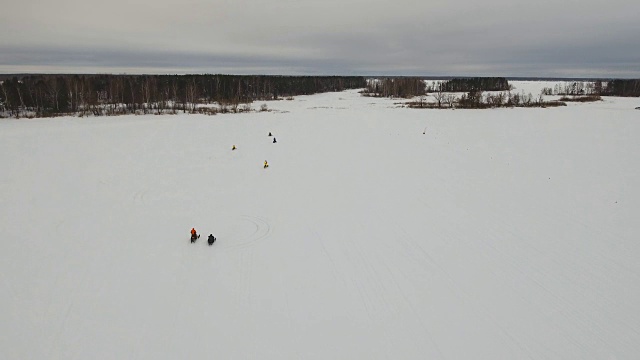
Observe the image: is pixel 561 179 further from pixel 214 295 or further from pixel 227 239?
pixel 214 295

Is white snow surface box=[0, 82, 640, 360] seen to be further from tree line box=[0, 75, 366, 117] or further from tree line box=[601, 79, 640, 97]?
tree line box=[601, 79, 640, 97]

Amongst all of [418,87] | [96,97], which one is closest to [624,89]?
[418,87]

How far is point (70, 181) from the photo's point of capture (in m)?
13.9

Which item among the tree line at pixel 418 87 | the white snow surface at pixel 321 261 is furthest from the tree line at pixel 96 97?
the tree line at pixel 418 87

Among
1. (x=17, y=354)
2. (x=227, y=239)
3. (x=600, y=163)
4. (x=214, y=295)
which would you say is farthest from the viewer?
(x=600, y=163)

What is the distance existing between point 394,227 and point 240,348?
5.40 meters

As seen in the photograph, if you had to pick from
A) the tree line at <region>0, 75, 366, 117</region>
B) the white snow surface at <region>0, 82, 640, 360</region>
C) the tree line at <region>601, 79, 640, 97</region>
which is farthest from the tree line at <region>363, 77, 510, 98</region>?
the white snow surface at <region>0, 82, 640, 360</region>

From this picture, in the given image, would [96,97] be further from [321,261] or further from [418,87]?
[418,87]

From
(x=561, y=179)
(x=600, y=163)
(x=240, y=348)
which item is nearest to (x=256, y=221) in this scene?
(x=240, y=348)

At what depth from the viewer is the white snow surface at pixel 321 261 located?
551cm

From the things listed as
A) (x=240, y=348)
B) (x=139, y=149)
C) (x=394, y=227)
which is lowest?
(x=240, y=348)

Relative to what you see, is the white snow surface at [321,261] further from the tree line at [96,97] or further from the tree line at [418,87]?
the tree line at [418,87]

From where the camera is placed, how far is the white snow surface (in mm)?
5512

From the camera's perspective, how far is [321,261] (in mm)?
7848
